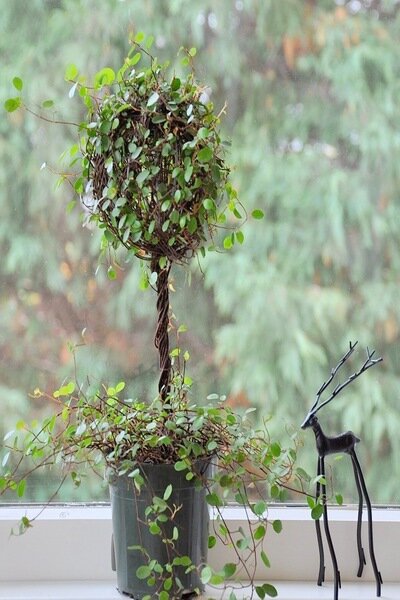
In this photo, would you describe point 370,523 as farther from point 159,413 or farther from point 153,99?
point 153,99

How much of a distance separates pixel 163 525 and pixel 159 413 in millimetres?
136

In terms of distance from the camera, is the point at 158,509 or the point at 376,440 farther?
the point at 376,440

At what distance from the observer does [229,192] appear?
1088 millimetres

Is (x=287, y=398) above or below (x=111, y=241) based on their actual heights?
below

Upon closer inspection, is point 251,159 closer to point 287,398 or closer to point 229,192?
point 229,192

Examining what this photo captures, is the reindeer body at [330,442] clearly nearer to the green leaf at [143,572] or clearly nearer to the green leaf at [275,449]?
the green leaf at [275,449]

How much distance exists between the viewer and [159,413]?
1.06 m

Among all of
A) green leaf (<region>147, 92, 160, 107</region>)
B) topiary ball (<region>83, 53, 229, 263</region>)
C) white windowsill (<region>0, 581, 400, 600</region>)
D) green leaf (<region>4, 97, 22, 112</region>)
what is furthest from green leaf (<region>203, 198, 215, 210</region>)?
white windowsill (<region>0, 581, 400, 600</region>)

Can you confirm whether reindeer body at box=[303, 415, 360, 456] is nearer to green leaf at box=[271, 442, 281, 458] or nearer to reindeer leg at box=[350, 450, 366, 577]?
reindeer leg at box=[350, 450, 366, 577]

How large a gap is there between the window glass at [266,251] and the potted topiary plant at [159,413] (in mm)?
216

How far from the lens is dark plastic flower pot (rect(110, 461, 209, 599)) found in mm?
1055

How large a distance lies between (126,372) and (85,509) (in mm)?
211

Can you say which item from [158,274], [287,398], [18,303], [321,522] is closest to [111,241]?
[158,274]

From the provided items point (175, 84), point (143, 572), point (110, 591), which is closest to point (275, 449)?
point (143, 572)
